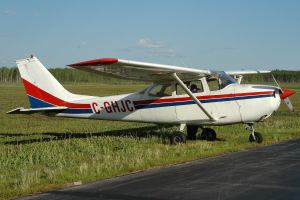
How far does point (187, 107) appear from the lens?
14.5 m

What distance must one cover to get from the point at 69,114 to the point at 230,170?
8.79 m

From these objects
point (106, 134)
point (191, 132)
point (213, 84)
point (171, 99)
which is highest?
point (213, 84)

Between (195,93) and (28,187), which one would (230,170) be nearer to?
(28,187)

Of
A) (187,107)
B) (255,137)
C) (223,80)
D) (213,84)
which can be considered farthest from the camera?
(187,107)

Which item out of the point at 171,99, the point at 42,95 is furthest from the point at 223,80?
the point at 42,95

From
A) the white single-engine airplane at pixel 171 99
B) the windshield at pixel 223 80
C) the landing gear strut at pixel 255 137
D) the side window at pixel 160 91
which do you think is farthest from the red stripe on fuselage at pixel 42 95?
the landing gear strut at pixel 255 137

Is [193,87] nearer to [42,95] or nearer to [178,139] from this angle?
[178,139]

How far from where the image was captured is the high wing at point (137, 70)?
1111cm

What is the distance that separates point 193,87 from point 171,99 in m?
0.81

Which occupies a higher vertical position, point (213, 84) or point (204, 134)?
point (213, 84)

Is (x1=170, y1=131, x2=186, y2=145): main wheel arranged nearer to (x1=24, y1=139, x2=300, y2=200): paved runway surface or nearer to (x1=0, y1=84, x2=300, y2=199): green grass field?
(x1=0, y1=84, x2=300, y2=199): green grass field

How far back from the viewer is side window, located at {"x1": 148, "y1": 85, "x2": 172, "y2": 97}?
14.9 m

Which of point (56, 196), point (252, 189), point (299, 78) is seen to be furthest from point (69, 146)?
point (299, 78)

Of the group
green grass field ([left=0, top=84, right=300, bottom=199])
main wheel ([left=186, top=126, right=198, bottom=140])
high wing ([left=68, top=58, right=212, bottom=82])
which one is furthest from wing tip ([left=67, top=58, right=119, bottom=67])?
main wheel ([left=186, top=126, right=198, bottom=140])
